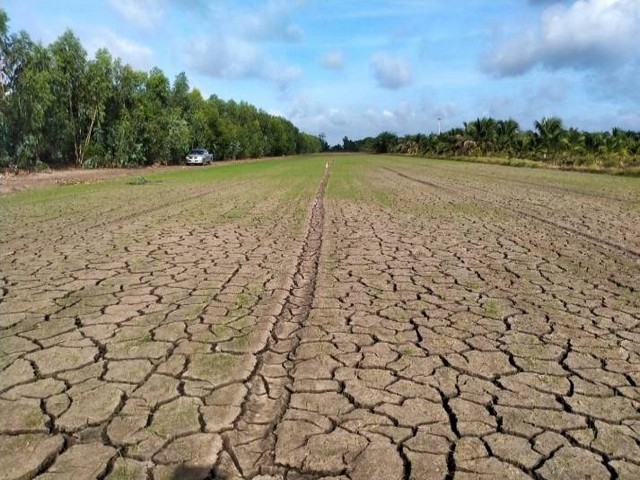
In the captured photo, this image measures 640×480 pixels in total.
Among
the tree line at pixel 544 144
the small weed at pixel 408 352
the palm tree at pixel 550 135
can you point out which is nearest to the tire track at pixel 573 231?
the small weed at pixel 408 352

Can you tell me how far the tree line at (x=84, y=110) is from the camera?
90.4ft

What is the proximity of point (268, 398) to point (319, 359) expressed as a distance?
2.13 feet

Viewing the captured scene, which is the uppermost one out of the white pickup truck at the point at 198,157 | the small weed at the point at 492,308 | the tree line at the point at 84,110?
the tree line at the point at 84,110

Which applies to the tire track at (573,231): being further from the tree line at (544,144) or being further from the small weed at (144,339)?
the tree line at (544,144)

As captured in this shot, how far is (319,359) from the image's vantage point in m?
3.70

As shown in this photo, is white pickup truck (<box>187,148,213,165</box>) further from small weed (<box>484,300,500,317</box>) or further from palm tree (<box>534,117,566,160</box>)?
small weed (<box>484,300,500,317</box>)

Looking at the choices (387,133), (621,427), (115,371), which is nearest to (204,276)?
(115,371)

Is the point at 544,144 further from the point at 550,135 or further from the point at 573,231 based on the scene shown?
the point at 573,231

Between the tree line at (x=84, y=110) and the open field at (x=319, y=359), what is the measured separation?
75.7 feet

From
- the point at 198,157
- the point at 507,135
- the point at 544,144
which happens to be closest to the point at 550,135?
the point at 544,144

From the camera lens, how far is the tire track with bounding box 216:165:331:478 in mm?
2518

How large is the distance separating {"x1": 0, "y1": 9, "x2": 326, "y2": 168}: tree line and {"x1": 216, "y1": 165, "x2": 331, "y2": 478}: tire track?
2742 centimetres

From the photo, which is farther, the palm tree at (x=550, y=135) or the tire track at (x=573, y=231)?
the palm tree at (x=550, y=135)

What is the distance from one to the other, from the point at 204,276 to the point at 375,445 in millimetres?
3829
